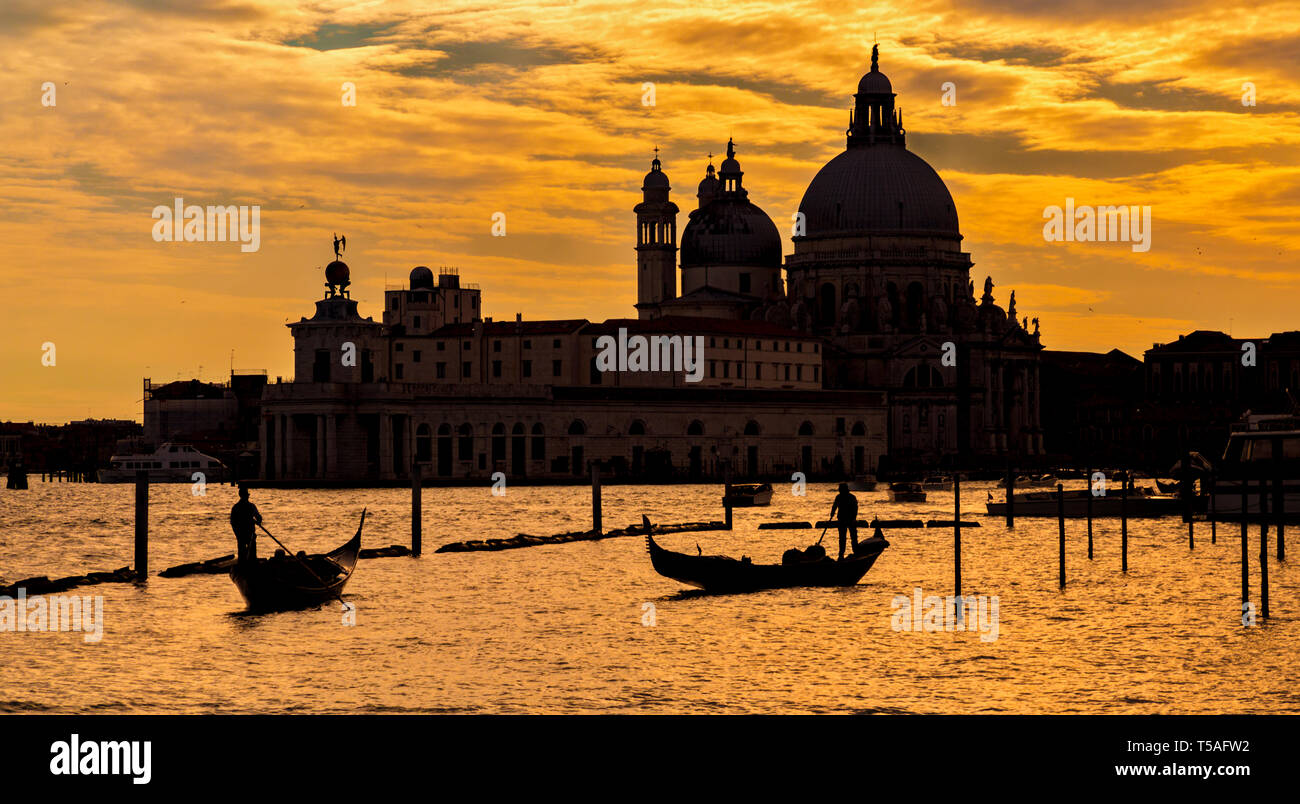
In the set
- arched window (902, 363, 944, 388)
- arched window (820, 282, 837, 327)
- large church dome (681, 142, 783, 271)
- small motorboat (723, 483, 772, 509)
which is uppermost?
large church dome (681, 142, 783, 271)

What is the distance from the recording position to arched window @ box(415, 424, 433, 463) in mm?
108062

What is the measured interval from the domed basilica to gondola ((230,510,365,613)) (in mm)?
102930

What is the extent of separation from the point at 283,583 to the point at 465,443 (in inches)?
3044

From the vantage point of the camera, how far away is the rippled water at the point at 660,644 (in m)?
23.8

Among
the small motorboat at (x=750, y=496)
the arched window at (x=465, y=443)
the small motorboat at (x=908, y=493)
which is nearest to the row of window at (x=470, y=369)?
the arched window at (x=465, y=443)

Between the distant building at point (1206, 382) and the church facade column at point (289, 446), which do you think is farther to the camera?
the distant building at point (1206, 382)

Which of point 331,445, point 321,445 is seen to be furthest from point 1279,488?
point 321,445

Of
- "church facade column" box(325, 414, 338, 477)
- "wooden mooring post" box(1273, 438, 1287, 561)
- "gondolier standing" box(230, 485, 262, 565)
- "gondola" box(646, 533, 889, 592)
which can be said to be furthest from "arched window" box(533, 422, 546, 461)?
"gondolier standing" box(230, 485, 262, 565)

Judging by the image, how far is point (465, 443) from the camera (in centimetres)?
11038

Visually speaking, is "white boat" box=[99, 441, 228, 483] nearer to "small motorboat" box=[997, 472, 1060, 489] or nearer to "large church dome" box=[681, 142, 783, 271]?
"large church dome" box=[681, 142, 783, 271]

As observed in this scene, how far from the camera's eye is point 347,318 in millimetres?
107688

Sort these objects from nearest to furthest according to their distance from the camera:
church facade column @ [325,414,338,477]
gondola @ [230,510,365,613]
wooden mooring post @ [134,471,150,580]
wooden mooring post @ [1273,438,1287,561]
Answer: gondola @ [230,510,365,613], wooden mooring post @ [1273,438,1287,561], wooden mooring post @ [134,471,150,580], church facade column @ [325,414,338,477]

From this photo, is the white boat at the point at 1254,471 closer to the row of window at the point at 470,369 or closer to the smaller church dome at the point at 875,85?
the row of window at the point at 470,369

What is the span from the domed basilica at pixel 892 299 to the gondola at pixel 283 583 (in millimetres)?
102930
